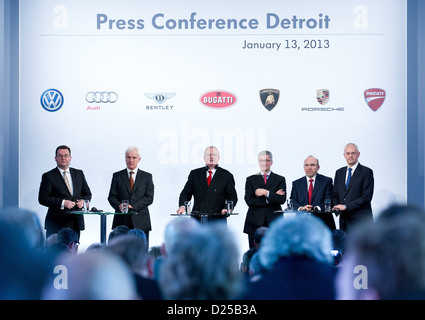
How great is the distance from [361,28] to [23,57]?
5220 mm

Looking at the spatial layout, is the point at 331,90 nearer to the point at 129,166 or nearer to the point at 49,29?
the point at 129,166

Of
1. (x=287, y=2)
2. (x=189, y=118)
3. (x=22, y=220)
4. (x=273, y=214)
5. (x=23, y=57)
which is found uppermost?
(x=287, y=2)

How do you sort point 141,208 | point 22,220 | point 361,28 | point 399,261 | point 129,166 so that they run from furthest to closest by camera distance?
point 361,28 → point 129,166 → point 141,208 → point 22,220 → point 399,261

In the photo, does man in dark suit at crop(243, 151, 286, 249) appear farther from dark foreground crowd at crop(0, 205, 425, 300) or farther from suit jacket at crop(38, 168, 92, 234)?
dark foreground crowd at crop(0, 205, 425, 300)

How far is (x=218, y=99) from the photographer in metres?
8.65

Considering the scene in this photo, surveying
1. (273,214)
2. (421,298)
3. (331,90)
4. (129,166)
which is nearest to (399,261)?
(421,298)

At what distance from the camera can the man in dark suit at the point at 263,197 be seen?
24.6 feet

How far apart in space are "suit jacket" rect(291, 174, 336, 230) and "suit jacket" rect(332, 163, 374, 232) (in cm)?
17

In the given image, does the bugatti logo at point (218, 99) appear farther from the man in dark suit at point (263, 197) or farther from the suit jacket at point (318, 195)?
the suit jacket at point (318, 195)

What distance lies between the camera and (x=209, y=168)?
7.74 meters

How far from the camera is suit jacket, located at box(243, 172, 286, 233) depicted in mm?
7516

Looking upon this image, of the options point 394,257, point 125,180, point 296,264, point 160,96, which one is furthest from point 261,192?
point 394,257

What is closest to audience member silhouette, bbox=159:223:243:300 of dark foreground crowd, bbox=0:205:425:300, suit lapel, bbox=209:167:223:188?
dark foreground crowd, bbox=0:205:425:300

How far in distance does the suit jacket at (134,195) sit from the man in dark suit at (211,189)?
508 millimetres
